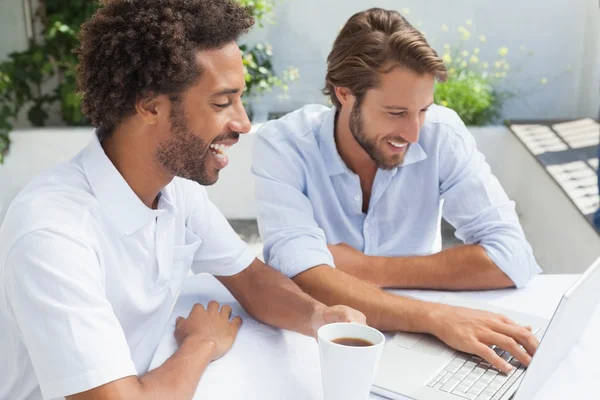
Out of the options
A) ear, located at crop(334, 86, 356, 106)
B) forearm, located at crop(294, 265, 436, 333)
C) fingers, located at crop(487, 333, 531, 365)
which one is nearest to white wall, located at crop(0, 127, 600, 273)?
ear, located at crop(334, 86, 356, 106)

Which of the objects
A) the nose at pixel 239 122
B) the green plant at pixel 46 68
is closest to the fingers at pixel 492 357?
the nose at pixel 239 122

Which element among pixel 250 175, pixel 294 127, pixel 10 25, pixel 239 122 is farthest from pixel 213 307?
pixel 10 25

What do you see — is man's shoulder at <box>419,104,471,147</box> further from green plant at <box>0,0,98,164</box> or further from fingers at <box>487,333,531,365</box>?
green plant at <box>0,0,98,164</box>

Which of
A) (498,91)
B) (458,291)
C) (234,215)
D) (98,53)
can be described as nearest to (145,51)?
(98,53)

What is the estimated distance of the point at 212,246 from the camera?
1537 millimetres

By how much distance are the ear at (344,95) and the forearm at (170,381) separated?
2.73 ft

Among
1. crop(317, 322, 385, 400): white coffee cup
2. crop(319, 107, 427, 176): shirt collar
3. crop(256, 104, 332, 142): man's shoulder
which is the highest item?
crop(256, 104, 332, 142): man's shoulder

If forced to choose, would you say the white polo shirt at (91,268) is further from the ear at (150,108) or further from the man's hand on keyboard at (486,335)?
the man's hand on keyboard at (486,335)

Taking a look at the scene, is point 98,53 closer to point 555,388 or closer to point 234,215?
point 555,388

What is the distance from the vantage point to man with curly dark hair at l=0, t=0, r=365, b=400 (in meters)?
1.08

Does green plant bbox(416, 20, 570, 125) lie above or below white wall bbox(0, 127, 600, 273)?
above

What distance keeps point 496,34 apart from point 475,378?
134 inches

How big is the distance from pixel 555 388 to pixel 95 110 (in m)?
0.91

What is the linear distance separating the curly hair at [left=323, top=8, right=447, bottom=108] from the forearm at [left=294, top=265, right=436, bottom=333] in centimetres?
52
